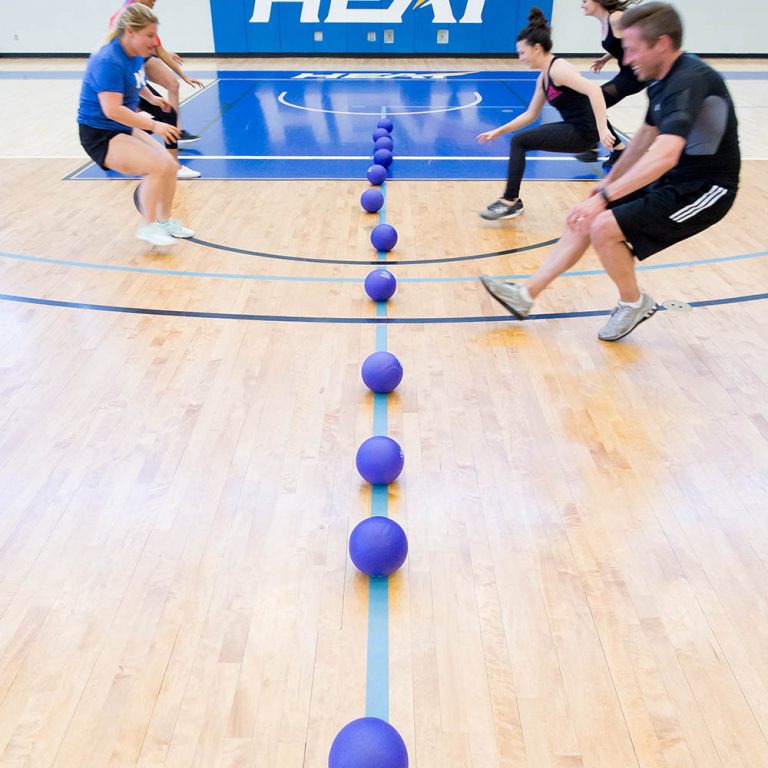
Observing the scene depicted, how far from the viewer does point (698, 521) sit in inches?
104

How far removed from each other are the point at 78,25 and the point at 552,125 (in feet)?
42.0

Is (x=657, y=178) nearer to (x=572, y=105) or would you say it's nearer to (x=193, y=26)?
(x=572, y=105)

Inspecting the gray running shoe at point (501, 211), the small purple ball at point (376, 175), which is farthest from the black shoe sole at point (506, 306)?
the small purple ball at point (376, 175)

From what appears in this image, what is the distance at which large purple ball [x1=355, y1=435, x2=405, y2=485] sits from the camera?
109 inches

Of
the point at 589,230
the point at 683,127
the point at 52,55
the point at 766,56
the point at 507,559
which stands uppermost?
the point at 683,127

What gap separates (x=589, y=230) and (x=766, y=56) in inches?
550

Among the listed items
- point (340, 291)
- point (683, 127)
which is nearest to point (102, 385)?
point (340, 291)

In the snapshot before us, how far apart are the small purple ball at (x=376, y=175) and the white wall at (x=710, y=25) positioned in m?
9.98

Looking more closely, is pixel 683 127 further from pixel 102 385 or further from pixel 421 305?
pixel 102 385

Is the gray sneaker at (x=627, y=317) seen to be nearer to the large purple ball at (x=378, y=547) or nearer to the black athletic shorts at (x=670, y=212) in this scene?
the black athletic shorts at (x=670, y=212)

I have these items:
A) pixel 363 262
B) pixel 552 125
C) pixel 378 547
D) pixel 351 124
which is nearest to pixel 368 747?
pixel 378 547

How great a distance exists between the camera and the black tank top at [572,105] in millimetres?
5590

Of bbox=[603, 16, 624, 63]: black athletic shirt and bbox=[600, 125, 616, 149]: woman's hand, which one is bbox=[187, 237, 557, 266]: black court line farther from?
bbox=[603, 16, 624, 63]: black athletic shirt

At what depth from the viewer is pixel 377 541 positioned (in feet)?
7.66
